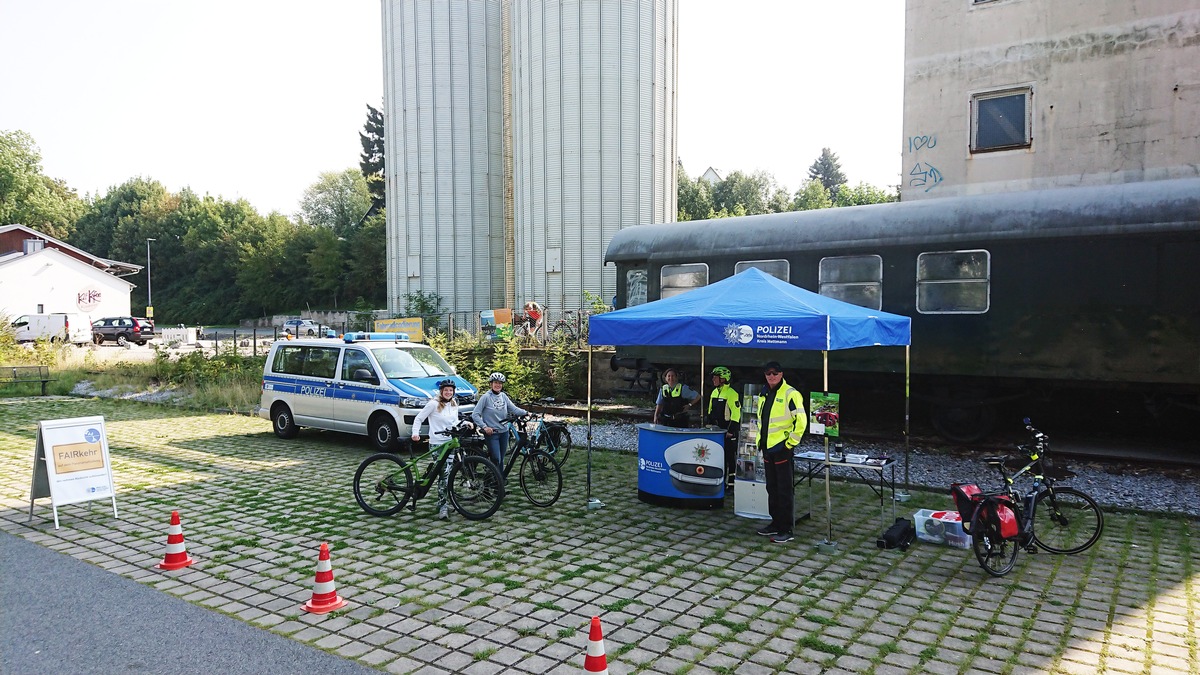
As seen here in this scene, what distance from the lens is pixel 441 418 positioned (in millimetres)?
8906

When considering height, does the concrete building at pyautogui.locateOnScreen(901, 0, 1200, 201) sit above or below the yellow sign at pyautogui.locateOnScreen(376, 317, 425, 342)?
above

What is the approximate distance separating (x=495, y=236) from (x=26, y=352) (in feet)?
60.5

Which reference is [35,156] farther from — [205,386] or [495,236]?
[205,386]

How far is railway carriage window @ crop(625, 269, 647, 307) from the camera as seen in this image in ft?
53.9

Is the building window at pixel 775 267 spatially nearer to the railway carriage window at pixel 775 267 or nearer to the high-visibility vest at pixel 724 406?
the railway carriage window at pixel 775 267

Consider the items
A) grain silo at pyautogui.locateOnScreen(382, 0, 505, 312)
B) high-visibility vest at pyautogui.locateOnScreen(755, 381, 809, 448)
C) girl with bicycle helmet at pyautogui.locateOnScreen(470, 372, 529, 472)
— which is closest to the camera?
high-visibility vest at pyautogui.locateOnScreen(755, 381, 809, 448)

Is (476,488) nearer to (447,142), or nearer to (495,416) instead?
(495,416)

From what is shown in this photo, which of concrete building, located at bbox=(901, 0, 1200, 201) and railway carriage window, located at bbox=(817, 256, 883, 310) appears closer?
railway carriage window, located at bbox=(817, 256, 883, 310)

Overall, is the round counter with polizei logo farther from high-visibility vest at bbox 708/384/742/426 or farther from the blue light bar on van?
the blue light bar on van

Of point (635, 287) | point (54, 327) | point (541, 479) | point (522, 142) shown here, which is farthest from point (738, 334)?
point (54, 327)

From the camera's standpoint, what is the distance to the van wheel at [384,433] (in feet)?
41.6

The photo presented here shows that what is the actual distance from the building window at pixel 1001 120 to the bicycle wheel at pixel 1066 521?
1272cm

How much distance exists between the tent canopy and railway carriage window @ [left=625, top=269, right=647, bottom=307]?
6.81 metres

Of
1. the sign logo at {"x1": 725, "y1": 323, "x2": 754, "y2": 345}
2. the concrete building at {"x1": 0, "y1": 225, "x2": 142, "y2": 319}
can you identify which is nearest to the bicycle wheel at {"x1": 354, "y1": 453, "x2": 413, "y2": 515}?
the sign logo at {"x1": 725, "y1": 323, "x2": 754, "y2": 345}
